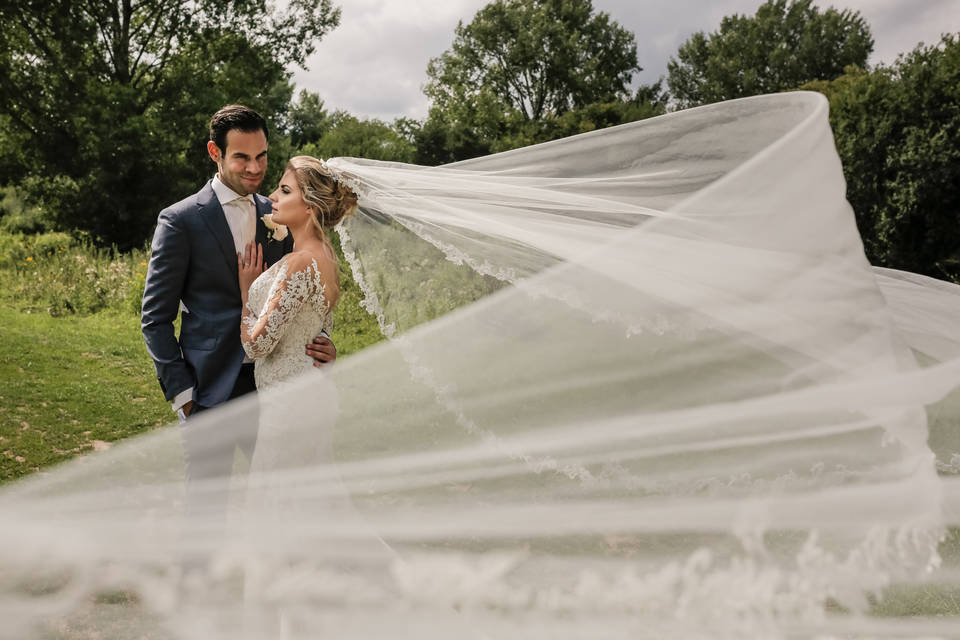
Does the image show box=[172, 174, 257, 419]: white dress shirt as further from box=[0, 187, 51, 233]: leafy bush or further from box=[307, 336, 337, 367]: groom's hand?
box=[0, 187, 51, 233]: leafy bush

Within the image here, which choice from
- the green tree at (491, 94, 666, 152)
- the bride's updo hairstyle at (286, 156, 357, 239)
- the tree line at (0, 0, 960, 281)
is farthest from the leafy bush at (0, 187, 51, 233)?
the bride's updo hairstyle at (286, 156, 357, 239)

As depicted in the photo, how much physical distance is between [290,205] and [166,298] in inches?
26.6

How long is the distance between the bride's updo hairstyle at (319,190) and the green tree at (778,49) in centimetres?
4229

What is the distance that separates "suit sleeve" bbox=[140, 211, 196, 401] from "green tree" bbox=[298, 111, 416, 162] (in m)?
23.9

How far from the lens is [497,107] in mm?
30453

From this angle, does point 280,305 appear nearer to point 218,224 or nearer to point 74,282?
point 218,224

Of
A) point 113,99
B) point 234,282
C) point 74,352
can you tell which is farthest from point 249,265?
point 113,99

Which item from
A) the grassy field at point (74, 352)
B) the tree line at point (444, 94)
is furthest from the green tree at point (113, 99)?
the grassy field at point (74, 352)

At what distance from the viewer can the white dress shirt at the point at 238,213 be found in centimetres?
326

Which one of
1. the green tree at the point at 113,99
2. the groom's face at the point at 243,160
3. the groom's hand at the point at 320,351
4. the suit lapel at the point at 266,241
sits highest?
the green tree at the point at 113,99

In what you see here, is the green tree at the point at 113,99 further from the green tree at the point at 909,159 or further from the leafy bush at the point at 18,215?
the green tree at the point at 909,159

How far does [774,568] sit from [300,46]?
20888 mm

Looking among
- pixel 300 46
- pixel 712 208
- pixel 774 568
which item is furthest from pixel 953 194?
pixel 300 46

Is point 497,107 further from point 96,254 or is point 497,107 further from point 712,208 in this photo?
point 712,208
